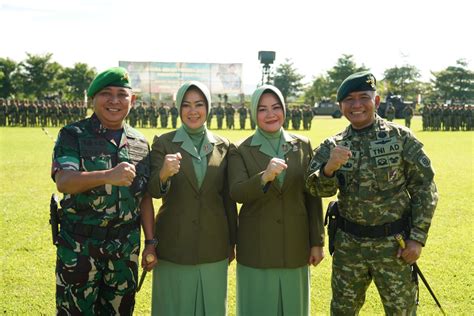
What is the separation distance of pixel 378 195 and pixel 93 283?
1851mm

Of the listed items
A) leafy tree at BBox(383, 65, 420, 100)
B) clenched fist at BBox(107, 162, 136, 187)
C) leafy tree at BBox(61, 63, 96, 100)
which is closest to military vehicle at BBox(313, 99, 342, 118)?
leafy tree at BBox(383, 65, 420, 100)

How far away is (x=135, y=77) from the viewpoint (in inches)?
1620

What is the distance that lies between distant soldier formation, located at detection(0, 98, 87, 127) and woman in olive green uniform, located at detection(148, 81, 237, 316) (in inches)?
1068

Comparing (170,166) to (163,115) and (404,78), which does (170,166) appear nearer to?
(163,115)

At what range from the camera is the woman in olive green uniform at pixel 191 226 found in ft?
10.1

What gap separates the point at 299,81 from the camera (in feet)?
218

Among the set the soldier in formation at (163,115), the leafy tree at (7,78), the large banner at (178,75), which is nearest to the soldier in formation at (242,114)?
the soldier in formation at (163,115)

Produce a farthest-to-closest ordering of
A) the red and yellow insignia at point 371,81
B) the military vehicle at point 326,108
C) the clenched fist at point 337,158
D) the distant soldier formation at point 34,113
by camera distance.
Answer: the military vehicle at point 326,108 → the distant soldier formation at point 34,113 → the red and yellow insignia at point 371,81 → the clenched fist at point 337,158

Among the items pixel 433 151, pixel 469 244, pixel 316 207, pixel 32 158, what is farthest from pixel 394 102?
pixel 316 207

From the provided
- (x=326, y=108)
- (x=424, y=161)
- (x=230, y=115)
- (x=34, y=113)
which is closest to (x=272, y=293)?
(x=424, y=161)

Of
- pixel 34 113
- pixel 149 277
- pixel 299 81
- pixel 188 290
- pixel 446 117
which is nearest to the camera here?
pixel 188 290

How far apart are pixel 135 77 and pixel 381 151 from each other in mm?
40184

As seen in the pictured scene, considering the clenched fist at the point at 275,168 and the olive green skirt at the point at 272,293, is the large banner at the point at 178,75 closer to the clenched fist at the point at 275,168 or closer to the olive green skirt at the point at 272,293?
the olive green skirt at the point at 272,293

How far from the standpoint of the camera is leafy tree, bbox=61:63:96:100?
53.0 m
